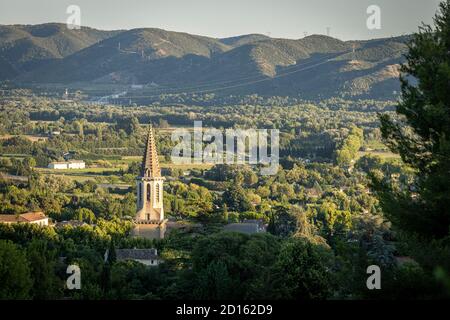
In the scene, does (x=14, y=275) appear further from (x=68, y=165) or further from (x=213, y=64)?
(x=213, y=64)

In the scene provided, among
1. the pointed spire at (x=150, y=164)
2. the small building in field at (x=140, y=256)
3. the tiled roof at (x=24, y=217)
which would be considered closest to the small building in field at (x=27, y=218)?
the tiled roof at (x=24, y=217)

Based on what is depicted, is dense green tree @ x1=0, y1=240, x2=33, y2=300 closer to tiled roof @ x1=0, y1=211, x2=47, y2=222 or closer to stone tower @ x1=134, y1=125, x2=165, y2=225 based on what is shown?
stone tower @ x1=134, y1=125, x2=165, y2=225

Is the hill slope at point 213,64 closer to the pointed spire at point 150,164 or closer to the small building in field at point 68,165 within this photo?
the small building in field at point 68,165
